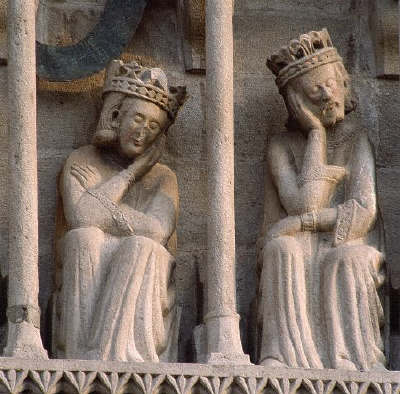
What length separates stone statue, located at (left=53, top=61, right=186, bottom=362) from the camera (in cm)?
1275

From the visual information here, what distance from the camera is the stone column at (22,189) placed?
41.3ft

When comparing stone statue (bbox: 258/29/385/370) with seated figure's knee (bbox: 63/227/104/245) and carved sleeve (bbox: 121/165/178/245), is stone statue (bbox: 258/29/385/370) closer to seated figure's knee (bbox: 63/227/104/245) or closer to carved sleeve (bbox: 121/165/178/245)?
carved sleeve (bbox: 121/165/178/245)

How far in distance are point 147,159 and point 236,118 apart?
0.64 m

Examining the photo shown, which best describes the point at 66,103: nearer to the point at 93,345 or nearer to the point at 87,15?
the point at 87,15

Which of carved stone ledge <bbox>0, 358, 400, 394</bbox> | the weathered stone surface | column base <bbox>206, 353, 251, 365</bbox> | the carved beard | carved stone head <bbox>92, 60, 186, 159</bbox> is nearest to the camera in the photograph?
carved stone ledge <bbox>0, 358, 400, 394</bbox>

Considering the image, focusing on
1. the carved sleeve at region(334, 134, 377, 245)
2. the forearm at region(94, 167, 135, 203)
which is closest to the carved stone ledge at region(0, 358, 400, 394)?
the carved sleeve at region(334, 134, 377, 245)

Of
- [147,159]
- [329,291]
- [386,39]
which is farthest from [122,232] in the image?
[386,39]

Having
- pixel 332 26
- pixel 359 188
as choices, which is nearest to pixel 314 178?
pixel 359 188

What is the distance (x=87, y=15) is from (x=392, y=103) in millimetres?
1494

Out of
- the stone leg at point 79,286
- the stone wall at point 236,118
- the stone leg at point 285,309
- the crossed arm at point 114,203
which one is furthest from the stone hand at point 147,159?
the stone leg at point 285,309

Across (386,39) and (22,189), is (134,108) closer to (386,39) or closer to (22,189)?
(22,189)

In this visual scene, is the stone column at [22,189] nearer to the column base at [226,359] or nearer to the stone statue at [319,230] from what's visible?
the column base at [226,359]

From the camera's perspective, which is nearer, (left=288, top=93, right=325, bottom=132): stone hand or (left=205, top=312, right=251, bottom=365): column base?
(left=205, top=312, right=251, bottom=365): column base

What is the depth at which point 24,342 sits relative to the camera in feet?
41.1
